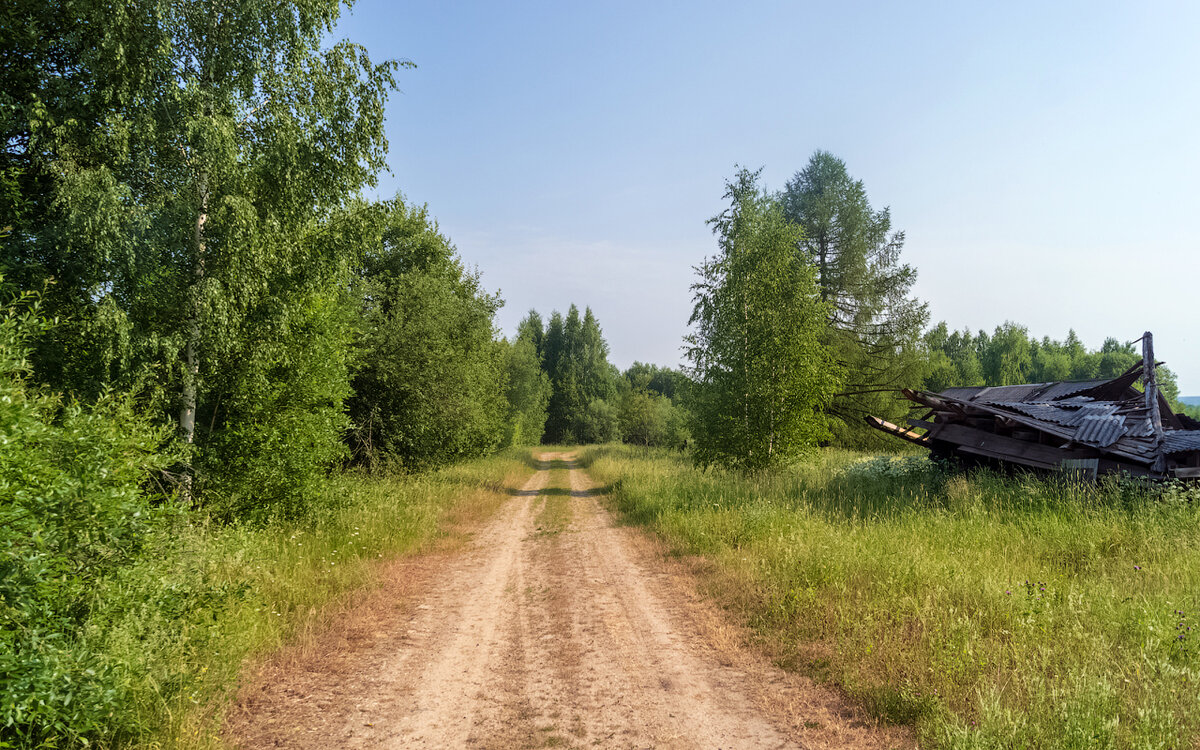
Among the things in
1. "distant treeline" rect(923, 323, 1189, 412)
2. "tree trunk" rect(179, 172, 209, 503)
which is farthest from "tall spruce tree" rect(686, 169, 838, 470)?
"distant treeline" rect(923, 323, 1189, 412)

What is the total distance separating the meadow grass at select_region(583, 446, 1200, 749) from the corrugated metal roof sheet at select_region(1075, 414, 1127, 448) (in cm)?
93

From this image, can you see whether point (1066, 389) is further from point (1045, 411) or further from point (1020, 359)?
point (1020, 359)

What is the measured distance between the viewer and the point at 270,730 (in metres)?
4.55

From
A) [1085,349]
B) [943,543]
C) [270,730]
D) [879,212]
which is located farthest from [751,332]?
[1085,349]

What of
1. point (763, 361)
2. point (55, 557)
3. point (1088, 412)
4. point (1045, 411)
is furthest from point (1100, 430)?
point (55, 557)

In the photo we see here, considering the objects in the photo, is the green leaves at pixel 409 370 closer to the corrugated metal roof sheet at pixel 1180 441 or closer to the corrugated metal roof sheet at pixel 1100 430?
the corrugated metal roof sheet at pixel 1100 430

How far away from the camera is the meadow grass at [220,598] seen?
4277 mm

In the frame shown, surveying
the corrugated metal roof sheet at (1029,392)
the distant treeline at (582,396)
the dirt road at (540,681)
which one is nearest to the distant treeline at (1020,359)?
the distant treeline at (582,396)

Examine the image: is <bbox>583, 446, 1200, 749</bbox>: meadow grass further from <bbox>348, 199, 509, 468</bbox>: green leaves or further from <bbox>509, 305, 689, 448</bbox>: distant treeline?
<bbox>509, 305, 689, 448</bbox>: distant treeline

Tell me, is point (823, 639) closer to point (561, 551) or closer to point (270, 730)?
point (270, 730)

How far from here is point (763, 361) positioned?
16953 millimetres

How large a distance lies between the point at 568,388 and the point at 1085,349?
93.8 metres

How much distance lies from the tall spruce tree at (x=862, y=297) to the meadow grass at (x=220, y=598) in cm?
2465

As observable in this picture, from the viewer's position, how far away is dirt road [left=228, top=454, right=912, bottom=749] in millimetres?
4488
